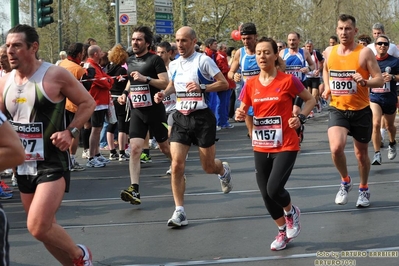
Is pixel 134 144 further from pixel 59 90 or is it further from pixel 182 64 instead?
pixel 59 90

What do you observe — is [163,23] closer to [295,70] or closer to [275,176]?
[295,70]

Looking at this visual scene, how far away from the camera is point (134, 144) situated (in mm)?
9094

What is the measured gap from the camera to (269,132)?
6.88 m

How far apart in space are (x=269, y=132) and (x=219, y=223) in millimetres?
1564

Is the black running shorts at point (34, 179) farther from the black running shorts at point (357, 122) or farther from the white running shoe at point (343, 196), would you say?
the white running shoe at point (343, 196)

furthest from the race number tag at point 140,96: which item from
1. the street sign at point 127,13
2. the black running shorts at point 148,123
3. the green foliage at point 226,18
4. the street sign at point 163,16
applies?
the green foliage at point 226,18

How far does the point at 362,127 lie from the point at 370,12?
5024 cm

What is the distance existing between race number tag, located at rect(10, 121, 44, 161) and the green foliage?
83.2 ft

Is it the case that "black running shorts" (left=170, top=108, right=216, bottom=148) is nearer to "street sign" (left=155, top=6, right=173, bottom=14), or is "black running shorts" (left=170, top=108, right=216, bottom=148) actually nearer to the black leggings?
the black leggings

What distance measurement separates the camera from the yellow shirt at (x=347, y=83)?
8.30 meters

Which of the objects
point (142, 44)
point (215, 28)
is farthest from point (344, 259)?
point (215, 28)

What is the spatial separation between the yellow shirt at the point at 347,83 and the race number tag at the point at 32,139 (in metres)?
3.92

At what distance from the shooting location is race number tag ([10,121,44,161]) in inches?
221

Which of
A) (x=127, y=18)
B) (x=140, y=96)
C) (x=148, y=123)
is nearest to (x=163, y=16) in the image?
(x=127, y=18)
